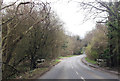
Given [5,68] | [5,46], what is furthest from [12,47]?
[5,68]

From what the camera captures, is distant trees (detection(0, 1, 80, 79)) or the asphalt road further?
the asphalt road

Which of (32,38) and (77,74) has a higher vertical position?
(32,38)

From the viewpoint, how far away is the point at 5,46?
1045cm

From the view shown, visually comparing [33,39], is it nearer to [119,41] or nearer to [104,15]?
[104,15]

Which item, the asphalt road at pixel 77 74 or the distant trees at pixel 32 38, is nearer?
the distant trees at pixel 32 38

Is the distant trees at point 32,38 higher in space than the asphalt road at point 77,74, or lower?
higher

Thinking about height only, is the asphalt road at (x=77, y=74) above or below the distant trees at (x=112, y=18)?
below

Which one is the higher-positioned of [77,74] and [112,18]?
A: [112,18]

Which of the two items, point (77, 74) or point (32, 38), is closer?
point (77, 74)

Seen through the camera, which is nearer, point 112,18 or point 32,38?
point 112,18

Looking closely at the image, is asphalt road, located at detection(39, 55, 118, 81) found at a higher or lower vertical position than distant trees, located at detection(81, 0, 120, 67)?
lower

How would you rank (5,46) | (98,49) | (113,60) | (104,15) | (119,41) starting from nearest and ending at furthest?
(5,46), (119,41), (104,15), (113,60), (98,49)

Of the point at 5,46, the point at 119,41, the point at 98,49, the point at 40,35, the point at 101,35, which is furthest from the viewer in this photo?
the point at 98,49

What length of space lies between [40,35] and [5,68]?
9706mm
